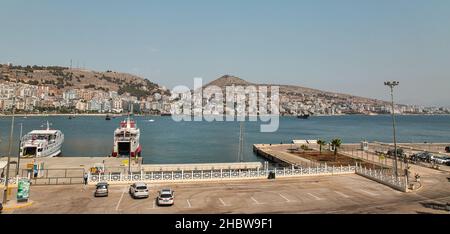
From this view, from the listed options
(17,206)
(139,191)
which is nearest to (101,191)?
(139,191)

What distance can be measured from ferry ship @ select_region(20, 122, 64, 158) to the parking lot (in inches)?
1705

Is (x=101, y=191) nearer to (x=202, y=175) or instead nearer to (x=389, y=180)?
(x=202, y=175)

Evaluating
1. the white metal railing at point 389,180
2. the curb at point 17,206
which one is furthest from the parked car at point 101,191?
the white metal railing at point 389,180

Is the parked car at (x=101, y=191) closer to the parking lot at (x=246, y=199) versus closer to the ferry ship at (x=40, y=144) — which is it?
the parking lot at (x=246, y=199)

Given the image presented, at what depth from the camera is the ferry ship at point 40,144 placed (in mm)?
66812

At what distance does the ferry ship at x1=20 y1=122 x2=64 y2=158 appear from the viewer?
66.8 m

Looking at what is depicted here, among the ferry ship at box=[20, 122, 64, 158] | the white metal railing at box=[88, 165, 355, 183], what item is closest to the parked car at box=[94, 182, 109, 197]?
the white metal railing at box=[88, 165, 355, 183]

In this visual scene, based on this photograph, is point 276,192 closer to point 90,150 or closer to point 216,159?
point 216,159

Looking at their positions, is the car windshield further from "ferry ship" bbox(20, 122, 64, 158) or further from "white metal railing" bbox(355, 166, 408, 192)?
"ferry ship" bbox(20, 122, 64, 158)

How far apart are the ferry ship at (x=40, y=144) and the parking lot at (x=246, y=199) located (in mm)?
43315
